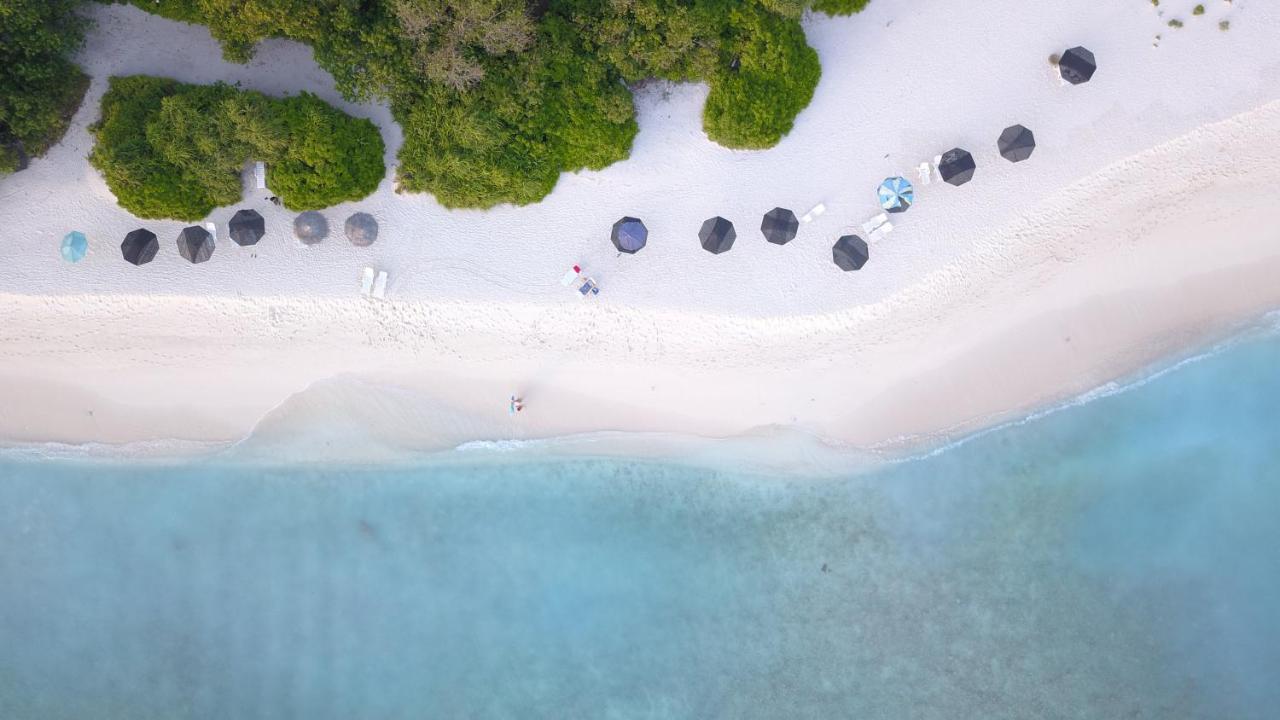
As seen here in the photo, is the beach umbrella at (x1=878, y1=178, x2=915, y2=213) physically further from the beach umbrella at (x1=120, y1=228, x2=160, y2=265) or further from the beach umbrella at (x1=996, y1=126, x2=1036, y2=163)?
the beach umbrella at (x1=120, y1=228, x2=160, y2=265)

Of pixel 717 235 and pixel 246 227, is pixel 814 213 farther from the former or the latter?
pixel 246 227

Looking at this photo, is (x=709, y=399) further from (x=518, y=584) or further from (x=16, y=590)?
(x=16, y=590)

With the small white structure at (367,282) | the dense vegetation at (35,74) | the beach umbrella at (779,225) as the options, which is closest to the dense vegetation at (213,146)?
the dense vegetation at (35,74)

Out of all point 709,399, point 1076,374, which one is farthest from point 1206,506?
point 709,399

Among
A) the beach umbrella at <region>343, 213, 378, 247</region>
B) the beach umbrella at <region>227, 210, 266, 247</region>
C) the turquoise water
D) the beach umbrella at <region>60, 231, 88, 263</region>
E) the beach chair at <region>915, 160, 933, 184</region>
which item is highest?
the beach chair at <region>915, 160, 933, 184</region>

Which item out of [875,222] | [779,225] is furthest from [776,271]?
[875,222]

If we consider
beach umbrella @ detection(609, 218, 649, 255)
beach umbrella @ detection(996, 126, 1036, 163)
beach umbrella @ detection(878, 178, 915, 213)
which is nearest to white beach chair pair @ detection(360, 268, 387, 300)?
beach umbrella @ detection(609, 218, 649, 255)

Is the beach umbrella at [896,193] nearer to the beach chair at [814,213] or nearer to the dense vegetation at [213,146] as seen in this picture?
the beach chair at [814,213]
